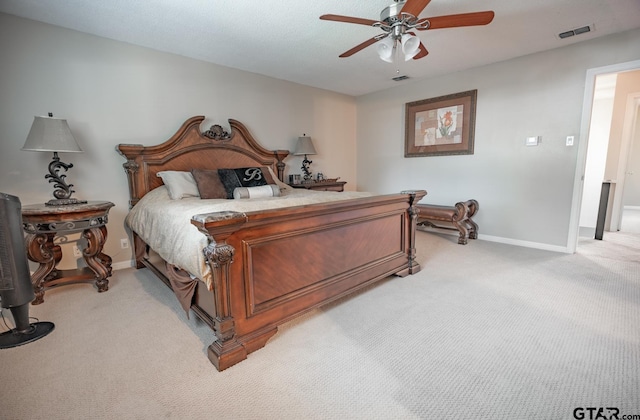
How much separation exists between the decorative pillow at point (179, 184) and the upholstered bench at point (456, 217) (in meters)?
3.12

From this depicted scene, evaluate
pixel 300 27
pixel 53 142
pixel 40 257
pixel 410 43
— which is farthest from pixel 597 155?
pixel 40 257

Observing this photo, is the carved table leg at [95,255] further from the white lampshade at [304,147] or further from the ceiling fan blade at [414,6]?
the ceiling fan blade at [414,6]

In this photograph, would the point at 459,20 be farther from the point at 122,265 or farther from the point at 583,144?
the point at 122,265

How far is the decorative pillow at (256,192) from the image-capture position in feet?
9.44

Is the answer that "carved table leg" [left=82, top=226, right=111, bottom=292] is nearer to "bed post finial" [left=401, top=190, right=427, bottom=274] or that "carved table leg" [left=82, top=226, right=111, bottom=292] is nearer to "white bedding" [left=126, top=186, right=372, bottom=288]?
"white bedding" [left=126, top=186, right=372, bottom=288]

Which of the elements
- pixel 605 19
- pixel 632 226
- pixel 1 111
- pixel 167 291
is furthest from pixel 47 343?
pixel 632 226

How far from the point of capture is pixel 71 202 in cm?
246

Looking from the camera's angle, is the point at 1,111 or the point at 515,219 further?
the point at 515,219

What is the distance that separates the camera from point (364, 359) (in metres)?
1.57

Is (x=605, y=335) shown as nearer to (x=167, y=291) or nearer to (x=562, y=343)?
(x=562, y=343)

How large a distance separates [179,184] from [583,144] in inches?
179

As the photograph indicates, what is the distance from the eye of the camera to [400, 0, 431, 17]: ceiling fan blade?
176 cm

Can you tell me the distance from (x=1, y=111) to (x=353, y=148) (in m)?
4.69

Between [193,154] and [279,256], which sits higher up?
[193,154]
